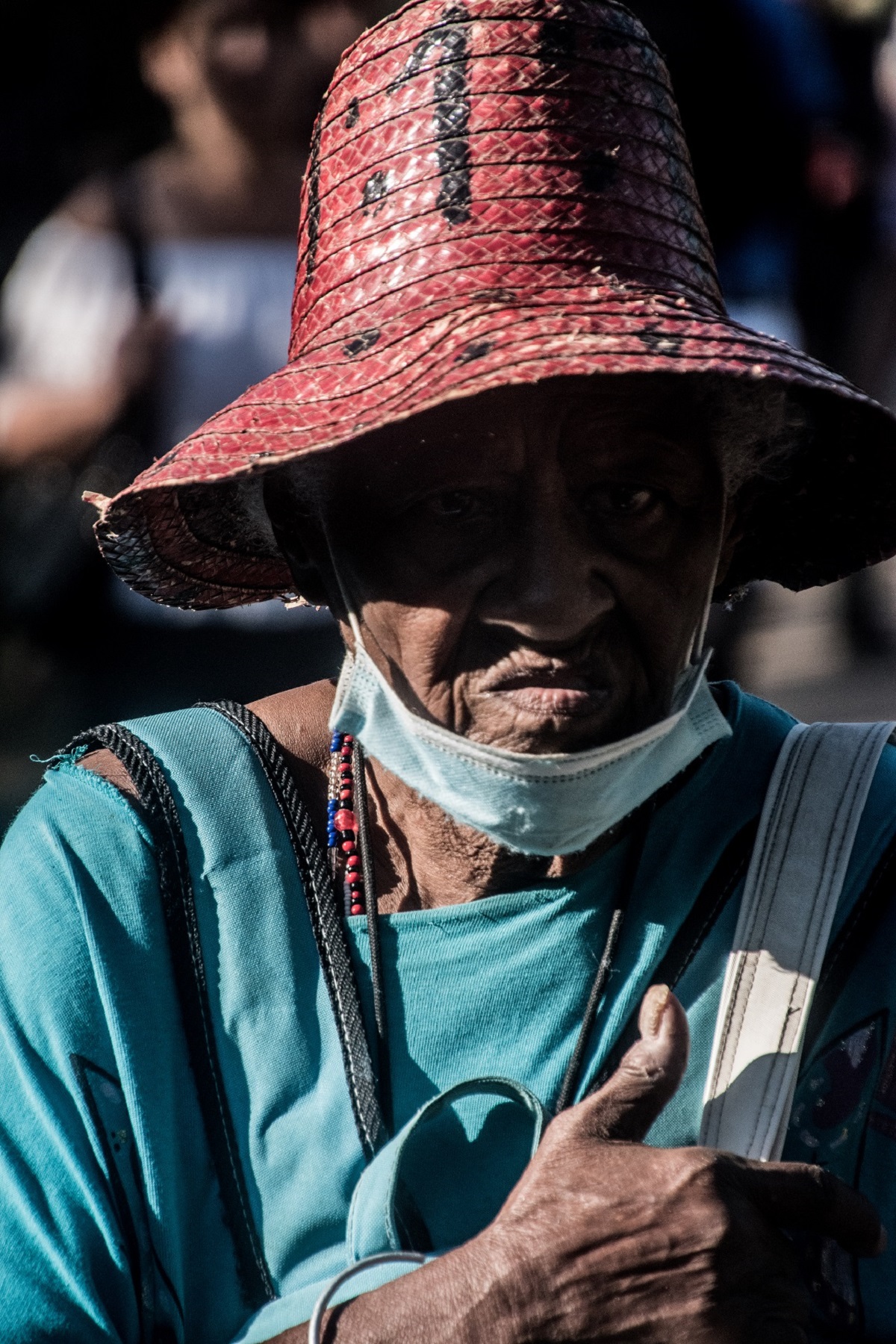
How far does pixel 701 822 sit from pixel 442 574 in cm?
59

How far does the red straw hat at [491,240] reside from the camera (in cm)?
205

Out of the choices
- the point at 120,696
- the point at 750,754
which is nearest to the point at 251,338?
the point at 120,696

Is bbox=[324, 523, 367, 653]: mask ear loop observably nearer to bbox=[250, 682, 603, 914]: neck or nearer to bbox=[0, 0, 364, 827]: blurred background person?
bbox=[250, 682, 603, 914]: neck

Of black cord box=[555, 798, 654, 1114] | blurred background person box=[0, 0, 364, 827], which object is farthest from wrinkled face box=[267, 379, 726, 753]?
blurred background person box=[0, 0, 364, 827]

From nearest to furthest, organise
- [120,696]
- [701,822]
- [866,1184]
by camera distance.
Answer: [866,1184], [701,822], [120,696]

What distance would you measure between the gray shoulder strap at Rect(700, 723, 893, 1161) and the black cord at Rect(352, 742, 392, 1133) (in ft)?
1.48

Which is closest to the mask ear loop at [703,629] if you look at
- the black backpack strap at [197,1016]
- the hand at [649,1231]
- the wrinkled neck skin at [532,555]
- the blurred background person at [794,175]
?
the wrinkled neck skin at [532,555]

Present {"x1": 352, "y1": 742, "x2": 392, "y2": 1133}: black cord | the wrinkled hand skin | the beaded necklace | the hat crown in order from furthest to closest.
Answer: the beaded necklace < {"x1": 352, "y1": 742, "x2": 392, "y2": 1133}: black cord < the hat crown < the wrinkled hand skin

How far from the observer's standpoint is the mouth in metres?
2.16

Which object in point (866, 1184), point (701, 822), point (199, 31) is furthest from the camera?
point (199, 31)

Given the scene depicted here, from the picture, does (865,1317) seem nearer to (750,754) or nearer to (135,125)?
(750,754)

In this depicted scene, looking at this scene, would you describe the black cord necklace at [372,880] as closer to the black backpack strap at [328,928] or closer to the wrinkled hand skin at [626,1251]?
the black backpack strap at [328,928]

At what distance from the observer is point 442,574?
2234 millimetres

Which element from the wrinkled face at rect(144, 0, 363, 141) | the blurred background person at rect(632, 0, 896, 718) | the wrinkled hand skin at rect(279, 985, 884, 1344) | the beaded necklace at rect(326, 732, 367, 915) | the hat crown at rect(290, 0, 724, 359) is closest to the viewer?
the wrinkled hand skin at rect(279, 985, 884, 1344)
